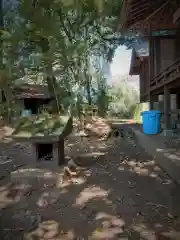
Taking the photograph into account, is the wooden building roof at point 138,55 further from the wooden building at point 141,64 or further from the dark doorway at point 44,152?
the dark doorway at point 44,152

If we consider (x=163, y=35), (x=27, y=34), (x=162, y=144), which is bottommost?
(x=162, y=144)

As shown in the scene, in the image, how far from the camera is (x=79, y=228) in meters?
2.79

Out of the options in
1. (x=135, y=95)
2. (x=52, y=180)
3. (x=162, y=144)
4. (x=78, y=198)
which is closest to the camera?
(x=78, y=198)

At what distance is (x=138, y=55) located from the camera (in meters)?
15.1

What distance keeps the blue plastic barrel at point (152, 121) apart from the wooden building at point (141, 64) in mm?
7164

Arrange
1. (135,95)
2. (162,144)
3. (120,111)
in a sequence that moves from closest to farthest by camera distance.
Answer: (162,144) → (120,111) → (135,95)

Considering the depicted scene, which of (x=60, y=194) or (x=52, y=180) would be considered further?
(x=52, y=180)

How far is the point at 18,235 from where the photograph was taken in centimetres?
269

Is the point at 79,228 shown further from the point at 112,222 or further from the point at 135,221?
the point at 135,221

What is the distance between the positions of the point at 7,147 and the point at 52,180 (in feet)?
15.2

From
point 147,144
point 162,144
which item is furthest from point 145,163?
point 147,144

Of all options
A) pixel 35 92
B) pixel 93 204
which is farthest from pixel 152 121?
pixel 35 92

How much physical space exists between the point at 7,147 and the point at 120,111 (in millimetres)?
18200

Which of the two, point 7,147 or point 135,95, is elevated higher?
point 135,95
